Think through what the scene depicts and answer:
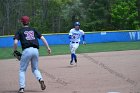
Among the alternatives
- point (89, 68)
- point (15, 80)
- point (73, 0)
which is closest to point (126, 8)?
point (73, 0)

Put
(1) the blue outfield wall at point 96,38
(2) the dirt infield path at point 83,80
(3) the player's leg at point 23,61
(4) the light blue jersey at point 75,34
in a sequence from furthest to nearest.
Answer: (1) the blue outfield wall at point 96,38
(4) the light blue jersey at point 75,34
(2) the dirt infield path at point 83,80
(3) the player's leg at point 23,61

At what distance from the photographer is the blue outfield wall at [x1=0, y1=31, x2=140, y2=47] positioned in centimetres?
3484

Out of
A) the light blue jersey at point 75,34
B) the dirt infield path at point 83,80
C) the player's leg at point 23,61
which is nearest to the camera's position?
the player's leg at point 23,61

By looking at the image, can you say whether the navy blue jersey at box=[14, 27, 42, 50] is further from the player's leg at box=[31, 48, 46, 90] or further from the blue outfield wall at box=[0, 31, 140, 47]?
the blue outfield wall at box=[0, 31, 140, 47]

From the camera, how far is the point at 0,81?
13.7 metres

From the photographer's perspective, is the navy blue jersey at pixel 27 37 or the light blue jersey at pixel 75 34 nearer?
the navy blue jersey at pixel 27 37

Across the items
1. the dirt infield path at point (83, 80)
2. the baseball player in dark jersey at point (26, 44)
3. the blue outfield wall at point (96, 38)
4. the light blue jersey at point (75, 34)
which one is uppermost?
the baseball player in dark jersey at point (26, 44)

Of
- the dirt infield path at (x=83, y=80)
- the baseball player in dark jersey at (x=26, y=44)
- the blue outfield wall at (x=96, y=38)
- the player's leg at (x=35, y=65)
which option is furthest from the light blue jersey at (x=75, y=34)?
the blue outfield wall at (x=96, y=38)

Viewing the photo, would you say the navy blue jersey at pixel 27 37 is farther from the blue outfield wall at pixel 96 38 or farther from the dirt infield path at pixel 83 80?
the blue outfield wall at pixel 96 38

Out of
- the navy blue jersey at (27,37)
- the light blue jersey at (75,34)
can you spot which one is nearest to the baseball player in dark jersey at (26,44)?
the navy blue jersey at (27,37)

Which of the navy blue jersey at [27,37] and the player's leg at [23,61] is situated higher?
the navy blue jersey at [27,37]

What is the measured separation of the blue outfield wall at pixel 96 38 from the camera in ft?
114

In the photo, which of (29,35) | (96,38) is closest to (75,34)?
(29,35)

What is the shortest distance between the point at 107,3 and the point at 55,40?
58.7ft
